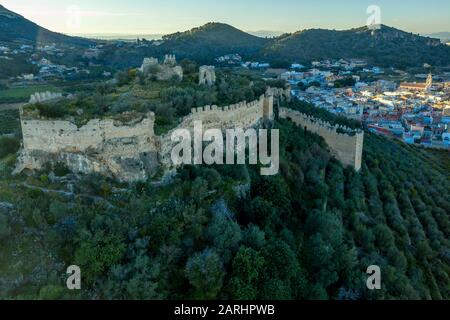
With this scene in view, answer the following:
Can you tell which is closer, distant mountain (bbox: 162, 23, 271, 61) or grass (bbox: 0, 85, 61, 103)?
grass (bbox: 0, 85, 61, 103)

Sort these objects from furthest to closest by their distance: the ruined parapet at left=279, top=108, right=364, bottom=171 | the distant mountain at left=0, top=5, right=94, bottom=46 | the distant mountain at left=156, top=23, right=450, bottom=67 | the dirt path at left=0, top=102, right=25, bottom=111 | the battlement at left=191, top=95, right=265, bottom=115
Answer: the distant mountain at left=156, top=23, right=450, bottom=67 < the distant mountain at left=0, top=5, right=94, bottom=46 < the dirt path at left=0, top=102, right=25, bottom=111 < the ruined parapet at left=279, top=108, right=364, bottom=171 < the battlement at left=191, top=95, right=265, bottom=115

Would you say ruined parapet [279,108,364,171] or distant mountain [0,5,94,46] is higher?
distant mountain [0,5,94,46]

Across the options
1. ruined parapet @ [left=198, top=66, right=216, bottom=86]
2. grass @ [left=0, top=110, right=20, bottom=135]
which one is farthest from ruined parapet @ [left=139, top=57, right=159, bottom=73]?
grass @ [left=0, top=110, right=20, bottom=135]

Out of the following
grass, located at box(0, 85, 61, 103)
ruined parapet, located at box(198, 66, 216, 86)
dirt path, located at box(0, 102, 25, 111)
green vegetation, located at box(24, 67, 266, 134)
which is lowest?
dirt path, located at box(0, 102, 25, 111)

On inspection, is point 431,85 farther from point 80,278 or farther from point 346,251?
point 80,278

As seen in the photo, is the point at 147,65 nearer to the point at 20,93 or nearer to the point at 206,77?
the point at 206,77

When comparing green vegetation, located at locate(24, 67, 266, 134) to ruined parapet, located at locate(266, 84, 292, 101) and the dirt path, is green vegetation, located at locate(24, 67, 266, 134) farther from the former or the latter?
the dirt path
